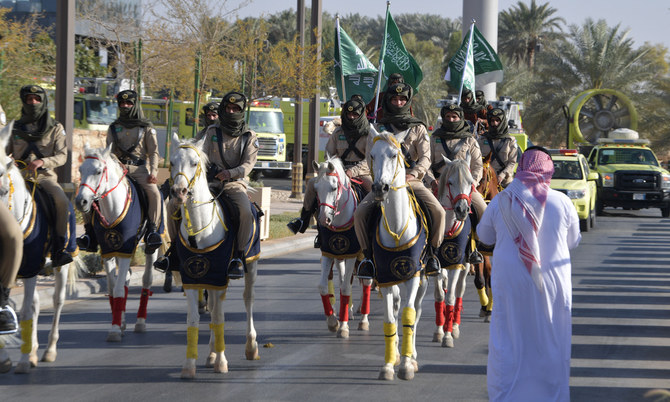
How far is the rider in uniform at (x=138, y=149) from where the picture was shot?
11227mm

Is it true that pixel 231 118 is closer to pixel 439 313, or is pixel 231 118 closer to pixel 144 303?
pixel 144 303

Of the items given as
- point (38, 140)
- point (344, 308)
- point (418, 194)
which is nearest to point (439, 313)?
point (344, 308)

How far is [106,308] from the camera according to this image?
40.9 feet

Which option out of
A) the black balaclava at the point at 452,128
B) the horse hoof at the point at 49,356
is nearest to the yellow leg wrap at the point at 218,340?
the horse hoof at the point at 49,356

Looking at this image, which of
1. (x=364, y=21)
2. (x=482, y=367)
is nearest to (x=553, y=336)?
(x=482, y=367)

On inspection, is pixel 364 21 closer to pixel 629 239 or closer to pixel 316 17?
pixel 316 17

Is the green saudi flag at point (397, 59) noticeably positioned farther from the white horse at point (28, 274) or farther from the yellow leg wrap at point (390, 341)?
the white horse at point (28, 274)

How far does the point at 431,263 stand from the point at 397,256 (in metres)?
0.81

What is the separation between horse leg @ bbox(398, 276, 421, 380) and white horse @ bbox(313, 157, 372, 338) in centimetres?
181

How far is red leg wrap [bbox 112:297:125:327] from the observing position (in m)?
10.3

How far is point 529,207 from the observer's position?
6.60m

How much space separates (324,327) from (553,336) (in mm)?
5215

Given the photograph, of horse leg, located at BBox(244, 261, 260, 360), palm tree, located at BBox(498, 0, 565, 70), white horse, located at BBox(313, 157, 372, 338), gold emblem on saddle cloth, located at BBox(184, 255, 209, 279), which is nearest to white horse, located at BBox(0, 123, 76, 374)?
gold emblem on saddle cloth, located at BBox(184, 255, 209, 279)

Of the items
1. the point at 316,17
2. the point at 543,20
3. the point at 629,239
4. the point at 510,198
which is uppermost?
the point at 543,20
